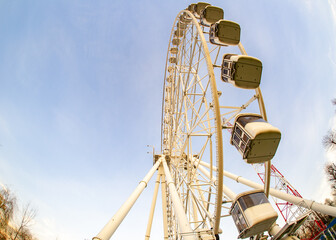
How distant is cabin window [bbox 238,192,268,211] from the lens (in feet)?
16.8

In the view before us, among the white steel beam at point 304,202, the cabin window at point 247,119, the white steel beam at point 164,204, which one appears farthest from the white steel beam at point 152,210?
the cabin window at point 247,119

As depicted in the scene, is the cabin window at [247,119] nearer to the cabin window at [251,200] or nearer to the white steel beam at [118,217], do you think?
the cabin window at [251,200]

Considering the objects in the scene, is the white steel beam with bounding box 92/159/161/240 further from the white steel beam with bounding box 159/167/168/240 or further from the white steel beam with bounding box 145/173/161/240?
the white steel beam with bounding box 159/167/168/240

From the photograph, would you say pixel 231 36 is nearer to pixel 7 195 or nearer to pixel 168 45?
pixel 168 45

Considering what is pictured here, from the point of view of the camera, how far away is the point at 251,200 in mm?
5191

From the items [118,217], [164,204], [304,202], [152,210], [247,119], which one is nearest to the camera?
[247,119]

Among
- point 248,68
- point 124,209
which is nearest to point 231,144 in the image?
point 248,68

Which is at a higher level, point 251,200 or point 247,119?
point 247,119

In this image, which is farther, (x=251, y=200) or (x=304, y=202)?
(x=304, y=202)

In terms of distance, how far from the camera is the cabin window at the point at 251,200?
16.8ft

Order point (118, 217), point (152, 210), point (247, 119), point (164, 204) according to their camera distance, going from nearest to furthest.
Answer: point (247, 119), point (118, 217), point (152, 210), point (164, 204)

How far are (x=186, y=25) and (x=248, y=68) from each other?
31.9 ft

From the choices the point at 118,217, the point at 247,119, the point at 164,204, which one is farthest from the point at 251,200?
the point at 164,204

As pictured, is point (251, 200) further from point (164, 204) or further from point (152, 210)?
point (164, 204)
